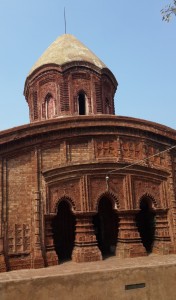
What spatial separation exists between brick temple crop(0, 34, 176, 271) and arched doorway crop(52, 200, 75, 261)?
34 millimetres

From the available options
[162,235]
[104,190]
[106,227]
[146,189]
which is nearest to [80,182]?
[104,190]

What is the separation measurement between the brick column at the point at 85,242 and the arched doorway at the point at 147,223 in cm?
234

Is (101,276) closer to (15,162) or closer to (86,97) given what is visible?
(15,162)

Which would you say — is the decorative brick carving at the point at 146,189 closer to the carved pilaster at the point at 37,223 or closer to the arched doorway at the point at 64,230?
the arched doorway at the point at 64,230

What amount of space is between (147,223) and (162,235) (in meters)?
1.16

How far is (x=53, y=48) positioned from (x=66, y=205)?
8.64 metres

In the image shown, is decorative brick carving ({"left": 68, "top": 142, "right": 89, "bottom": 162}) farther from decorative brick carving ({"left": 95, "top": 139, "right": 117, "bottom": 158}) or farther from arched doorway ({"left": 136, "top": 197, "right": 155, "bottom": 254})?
arched doorway ({"left": 136, "top": 197, "right": 155, "bottom": 254})

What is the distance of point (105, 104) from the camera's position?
14.4m

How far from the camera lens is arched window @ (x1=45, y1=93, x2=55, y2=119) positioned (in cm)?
1370

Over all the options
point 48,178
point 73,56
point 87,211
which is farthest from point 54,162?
point 73,56

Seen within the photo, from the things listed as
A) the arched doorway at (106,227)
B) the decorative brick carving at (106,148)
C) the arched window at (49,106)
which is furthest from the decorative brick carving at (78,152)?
the arched window at (49,106)

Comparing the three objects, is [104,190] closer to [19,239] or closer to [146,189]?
[146,189]

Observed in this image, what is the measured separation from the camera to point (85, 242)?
9.60 meters

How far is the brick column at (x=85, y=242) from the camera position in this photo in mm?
9391
